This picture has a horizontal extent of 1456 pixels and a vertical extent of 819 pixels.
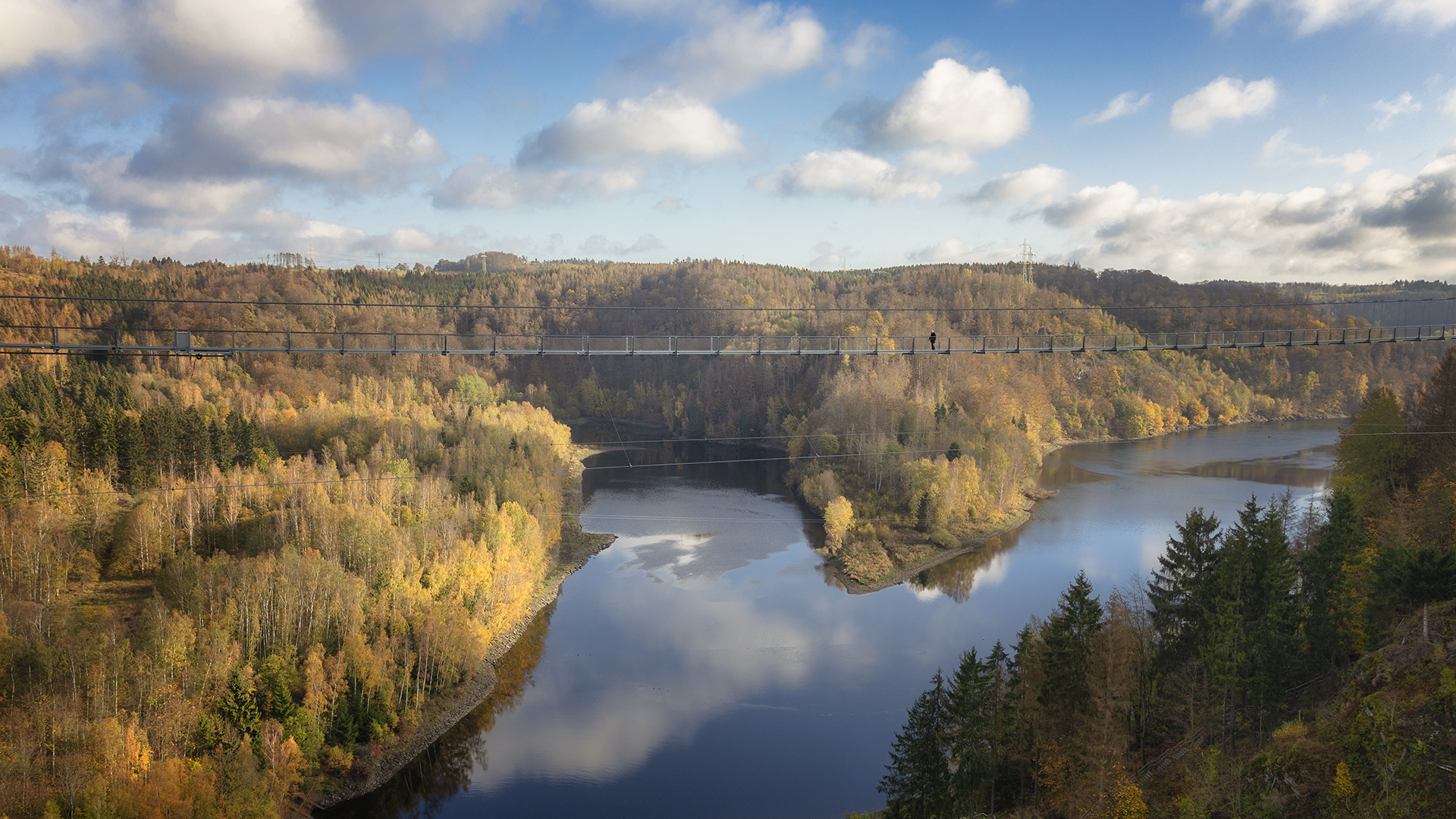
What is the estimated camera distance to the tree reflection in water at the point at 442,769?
482 inches

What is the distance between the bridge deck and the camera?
9.40 metres

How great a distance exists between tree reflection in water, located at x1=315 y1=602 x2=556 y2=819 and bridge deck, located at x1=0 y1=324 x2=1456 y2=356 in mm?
7155

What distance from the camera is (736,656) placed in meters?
17.2

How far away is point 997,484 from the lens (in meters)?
28.9

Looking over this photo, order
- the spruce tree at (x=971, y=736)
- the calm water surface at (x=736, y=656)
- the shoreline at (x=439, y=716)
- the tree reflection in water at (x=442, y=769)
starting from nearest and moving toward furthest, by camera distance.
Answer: the spruce tree at (x=971, y=736), the tree reflection in water at (x=442, y=769), the shoreline at (x=439, y=716), the calm water surface at (x=736, y=656)

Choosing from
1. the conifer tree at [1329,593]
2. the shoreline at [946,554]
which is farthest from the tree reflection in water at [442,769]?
the conifer tree at [1329,593]

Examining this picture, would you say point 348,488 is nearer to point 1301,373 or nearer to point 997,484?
point 997,484

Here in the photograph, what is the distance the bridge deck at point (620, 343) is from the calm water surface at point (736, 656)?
6.62 metres

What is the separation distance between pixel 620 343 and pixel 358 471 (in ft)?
98.6

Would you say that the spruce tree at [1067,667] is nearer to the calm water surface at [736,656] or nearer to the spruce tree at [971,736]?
the spruce tree at [971,736]

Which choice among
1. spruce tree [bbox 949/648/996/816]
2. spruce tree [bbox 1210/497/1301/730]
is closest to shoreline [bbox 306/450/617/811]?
spruce tree [bbox 949/648/996/816]

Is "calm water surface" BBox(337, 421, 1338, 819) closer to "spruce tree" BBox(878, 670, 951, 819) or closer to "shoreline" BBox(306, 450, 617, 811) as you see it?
"shoreline" BBox(306, 450, 617, 811)

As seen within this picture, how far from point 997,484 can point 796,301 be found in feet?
123

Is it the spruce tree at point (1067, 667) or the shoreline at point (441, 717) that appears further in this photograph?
the shoreline at point (441, 717)
